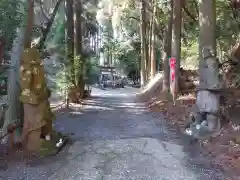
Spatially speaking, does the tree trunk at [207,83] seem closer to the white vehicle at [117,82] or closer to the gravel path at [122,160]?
the gravel path at [122,160]

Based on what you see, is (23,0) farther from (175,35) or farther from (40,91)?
(175,35)

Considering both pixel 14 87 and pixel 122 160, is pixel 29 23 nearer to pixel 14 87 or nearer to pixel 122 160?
pixel 14 87

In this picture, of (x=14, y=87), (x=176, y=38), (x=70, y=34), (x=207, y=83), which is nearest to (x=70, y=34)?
(x=70, y=34)

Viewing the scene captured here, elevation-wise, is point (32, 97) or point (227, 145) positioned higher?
point (32, 97)

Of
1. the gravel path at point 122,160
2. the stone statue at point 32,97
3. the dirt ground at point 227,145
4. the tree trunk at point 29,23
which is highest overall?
the tree trunk at point 29,23

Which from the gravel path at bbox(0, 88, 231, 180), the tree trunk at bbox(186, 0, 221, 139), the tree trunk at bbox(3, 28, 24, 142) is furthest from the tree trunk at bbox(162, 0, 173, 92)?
the tree trunk at bbox(3, 28, 24, 142)

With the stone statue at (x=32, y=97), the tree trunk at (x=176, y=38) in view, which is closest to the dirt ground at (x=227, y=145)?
the stone statue at (x=32, y=97)

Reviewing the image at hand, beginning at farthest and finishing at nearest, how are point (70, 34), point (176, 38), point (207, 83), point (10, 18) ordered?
point (70, 34) < point (176, 38) < point (207, 83) < point (10, 18)

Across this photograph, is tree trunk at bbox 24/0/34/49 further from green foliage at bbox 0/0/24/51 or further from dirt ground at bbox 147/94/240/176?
dirt ground at bbox 147/94/240/176

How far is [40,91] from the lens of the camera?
8164 millimetres

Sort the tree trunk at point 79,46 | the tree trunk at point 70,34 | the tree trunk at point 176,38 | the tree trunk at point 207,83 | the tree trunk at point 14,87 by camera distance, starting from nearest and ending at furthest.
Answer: the tree trunk at point 14,87 < the tree trunk at point 207,83 < the tree trunk at point 176,38 < the tree trunk at point 70,34 < the tree trunk at point 79,46

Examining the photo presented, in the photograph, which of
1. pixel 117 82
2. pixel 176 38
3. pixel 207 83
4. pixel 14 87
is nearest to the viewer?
pixel 14 87

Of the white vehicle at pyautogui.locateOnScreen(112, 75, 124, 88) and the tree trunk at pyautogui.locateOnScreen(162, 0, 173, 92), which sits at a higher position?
the tree trunk at pyautogui.locateOnScreen(162, 0, 173, 92)

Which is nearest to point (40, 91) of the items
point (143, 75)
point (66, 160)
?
point (66, 160)
